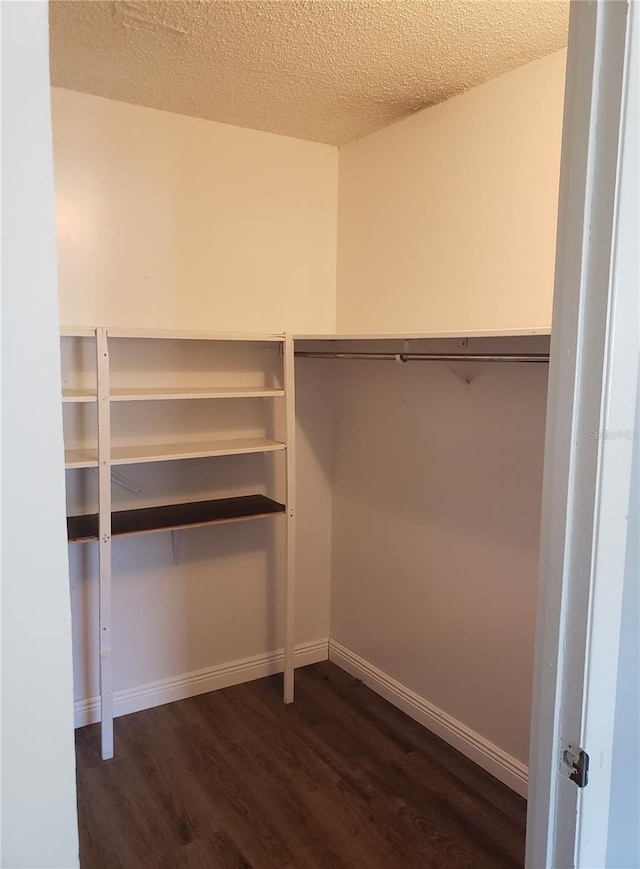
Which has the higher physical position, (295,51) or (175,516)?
(295,51)

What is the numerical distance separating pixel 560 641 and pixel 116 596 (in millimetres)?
2244

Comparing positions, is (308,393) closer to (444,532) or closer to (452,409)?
(452,409)

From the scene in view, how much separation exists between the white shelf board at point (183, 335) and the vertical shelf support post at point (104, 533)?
0.06 meters

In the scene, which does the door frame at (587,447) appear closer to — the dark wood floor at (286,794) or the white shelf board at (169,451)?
the dark wood floor at (286,794)

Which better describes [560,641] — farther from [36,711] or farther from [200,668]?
[200,668]

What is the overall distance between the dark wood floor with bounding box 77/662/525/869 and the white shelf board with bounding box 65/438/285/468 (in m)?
1.17

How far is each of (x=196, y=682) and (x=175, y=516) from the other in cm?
88

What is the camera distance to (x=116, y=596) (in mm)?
2836

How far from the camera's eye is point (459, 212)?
2494mm

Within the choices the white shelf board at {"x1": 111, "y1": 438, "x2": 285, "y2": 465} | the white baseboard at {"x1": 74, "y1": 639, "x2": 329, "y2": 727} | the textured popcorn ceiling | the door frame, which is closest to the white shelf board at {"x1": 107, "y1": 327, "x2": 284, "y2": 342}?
the white shelf board at {"x1": 111, "y1": 438, "x2": 285, "y2": 465}

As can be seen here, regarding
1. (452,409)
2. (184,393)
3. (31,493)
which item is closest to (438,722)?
(452,409)

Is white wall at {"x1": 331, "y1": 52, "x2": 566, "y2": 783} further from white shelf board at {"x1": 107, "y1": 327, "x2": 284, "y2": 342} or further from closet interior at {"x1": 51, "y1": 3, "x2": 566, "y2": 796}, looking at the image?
white shelf board at {"x1": 107, "y1": 327, "x2": 284, "y2": 342}

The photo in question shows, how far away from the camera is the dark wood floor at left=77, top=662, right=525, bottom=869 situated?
212 centimetres

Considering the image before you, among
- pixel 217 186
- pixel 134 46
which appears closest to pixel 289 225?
pixel 217 186
